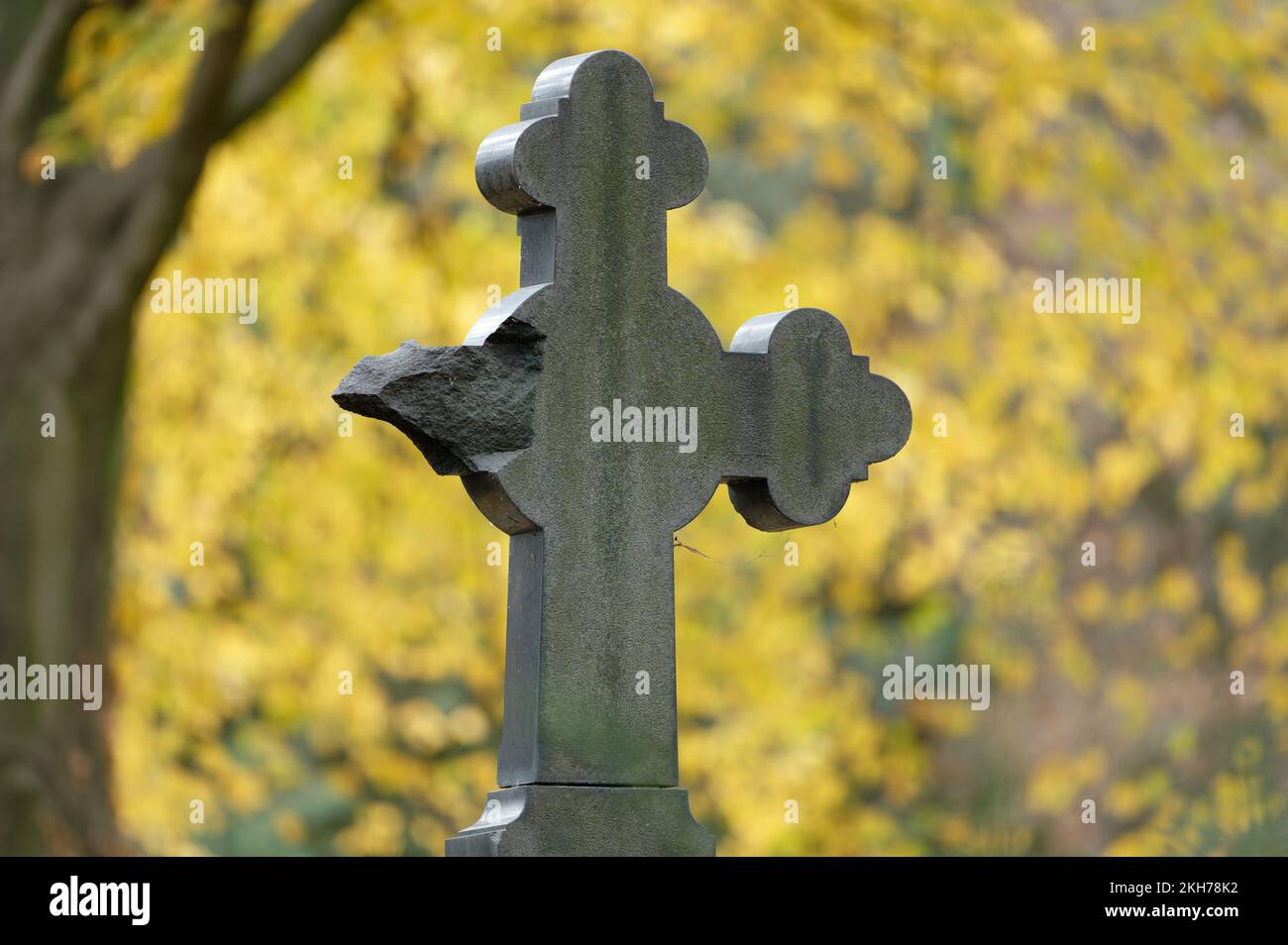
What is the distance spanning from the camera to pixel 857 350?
12.7m

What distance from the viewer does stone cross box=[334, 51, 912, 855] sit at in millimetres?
3557

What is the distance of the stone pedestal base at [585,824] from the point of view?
3.43 metres

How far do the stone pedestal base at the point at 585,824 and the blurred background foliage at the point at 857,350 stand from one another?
5.34 metres

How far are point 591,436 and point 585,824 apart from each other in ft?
2.37

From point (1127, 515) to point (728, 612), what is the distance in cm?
329

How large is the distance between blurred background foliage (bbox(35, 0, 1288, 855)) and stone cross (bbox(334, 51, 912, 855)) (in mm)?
5177

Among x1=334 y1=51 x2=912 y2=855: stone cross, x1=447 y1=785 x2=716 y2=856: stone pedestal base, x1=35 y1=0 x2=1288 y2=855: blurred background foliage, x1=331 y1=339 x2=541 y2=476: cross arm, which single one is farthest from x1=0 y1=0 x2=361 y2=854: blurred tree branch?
x1=447 y1=785 x2=716 y2=856: stone pedestal base

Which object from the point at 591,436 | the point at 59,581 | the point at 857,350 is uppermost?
the point at 857,350

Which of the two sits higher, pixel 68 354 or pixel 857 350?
pixel 857 350

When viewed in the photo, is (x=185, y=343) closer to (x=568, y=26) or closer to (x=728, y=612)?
(x=568, y=26)

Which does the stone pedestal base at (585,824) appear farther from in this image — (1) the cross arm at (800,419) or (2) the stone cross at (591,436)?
(1) the cross arm at (800,419)

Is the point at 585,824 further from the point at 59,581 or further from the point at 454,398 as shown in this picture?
the point at 59,581

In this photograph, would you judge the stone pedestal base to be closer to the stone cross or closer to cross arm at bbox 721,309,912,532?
the stone cross

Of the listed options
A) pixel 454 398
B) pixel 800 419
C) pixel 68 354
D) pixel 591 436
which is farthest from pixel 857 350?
pixel 454 398
